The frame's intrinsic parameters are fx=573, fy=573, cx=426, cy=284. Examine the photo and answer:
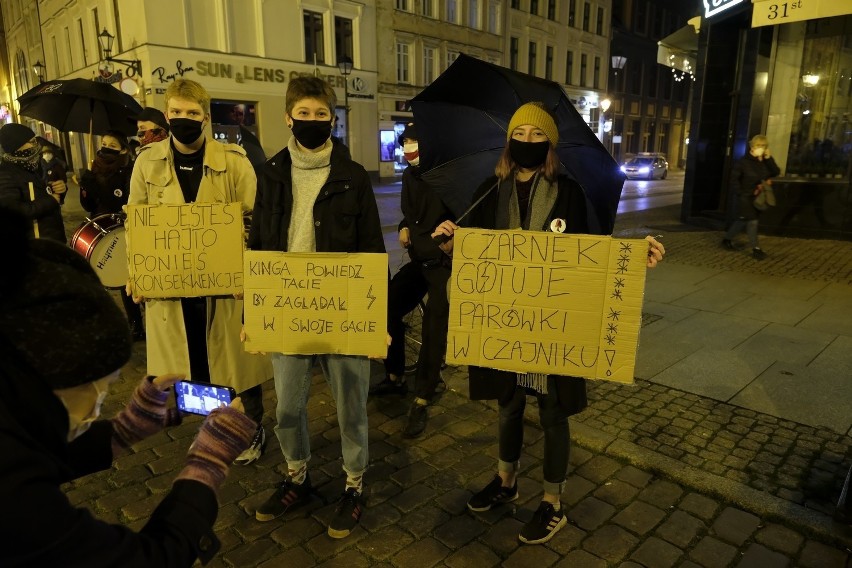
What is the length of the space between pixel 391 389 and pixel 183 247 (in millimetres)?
2131

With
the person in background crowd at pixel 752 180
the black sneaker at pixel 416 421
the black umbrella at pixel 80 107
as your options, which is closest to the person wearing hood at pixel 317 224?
the black sneaker at pixel 416 421

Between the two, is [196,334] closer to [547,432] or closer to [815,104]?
[547,432]

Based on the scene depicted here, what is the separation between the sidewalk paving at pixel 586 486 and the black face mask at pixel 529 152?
188 centimetres

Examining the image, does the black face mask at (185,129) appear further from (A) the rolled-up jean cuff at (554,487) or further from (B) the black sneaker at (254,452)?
(A) the rolled-up jean cuff at (554,487)

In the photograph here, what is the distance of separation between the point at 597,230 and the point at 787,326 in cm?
441

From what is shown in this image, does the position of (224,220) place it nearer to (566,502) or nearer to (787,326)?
(566,502)

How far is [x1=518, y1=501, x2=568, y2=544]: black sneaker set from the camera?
287 cm

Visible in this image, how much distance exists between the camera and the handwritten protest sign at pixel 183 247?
10.4 feet

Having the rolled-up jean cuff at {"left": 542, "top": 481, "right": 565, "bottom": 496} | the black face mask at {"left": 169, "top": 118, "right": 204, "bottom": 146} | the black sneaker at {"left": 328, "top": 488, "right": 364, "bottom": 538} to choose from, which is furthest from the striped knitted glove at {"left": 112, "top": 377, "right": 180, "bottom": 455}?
the rolled-up jean cuff at {"left": 542, "top": 481, "right": 565, "bottom": 496}

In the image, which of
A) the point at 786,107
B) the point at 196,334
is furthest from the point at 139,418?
the point at 786,107

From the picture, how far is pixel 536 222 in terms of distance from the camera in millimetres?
2732

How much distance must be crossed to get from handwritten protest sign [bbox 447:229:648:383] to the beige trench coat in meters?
1.45

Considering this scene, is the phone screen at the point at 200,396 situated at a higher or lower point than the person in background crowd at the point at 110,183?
lower

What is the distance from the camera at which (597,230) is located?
2.94 m
